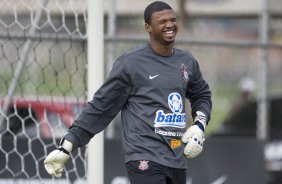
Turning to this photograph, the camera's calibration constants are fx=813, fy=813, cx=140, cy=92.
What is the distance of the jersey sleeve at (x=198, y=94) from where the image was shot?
5.17 metres

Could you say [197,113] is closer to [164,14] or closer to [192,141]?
[192,141]

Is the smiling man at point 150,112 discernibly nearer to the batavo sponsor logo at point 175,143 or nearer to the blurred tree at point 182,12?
the batavo sponsor logo at point 175,143

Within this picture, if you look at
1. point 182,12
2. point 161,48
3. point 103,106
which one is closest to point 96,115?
point 103,106

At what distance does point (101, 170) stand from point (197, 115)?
810 millimetres

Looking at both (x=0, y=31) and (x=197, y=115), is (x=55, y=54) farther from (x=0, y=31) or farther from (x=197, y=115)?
(x=197, y=115)

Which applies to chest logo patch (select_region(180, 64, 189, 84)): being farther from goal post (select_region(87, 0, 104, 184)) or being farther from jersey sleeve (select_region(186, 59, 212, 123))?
goal post (select_region(87, 0, 104, 184))

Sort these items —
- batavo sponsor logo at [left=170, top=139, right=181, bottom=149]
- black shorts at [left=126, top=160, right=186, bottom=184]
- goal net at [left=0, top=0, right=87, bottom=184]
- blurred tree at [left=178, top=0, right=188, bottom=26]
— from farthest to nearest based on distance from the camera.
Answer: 1. blurred tree at [left=178, top=0, right=188, bottom=26]
2. goal net at [left=0, top=0, right=87, bottom=184]
3. batavo sponsor logo at [left=170, top=139, right=181, bottom=149]
4. black shorts at [left=126, top=160, right=186, bottom=184]

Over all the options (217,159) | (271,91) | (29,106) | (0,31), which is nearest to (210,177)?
(217,159)

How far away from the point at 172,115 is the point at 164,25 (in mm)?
544

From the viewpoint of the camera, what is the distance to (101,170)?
551 cm

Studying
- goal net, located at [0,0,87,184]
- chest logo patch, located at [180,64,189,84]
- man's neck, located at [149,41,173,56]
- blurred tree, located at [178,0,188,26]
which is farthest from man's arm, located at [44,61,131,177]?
blurred tree, located at [178,0,188,26]

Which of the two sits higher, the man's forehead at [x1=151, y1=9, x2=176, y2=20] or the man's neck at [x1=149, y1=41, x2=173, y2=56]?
the man's forehead at [x1=151, y1=9, x2=176, y2=20]

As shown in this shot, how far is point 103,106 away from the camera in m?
4.96

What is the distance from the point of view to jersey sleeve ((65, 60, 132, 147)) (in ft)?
16.1
